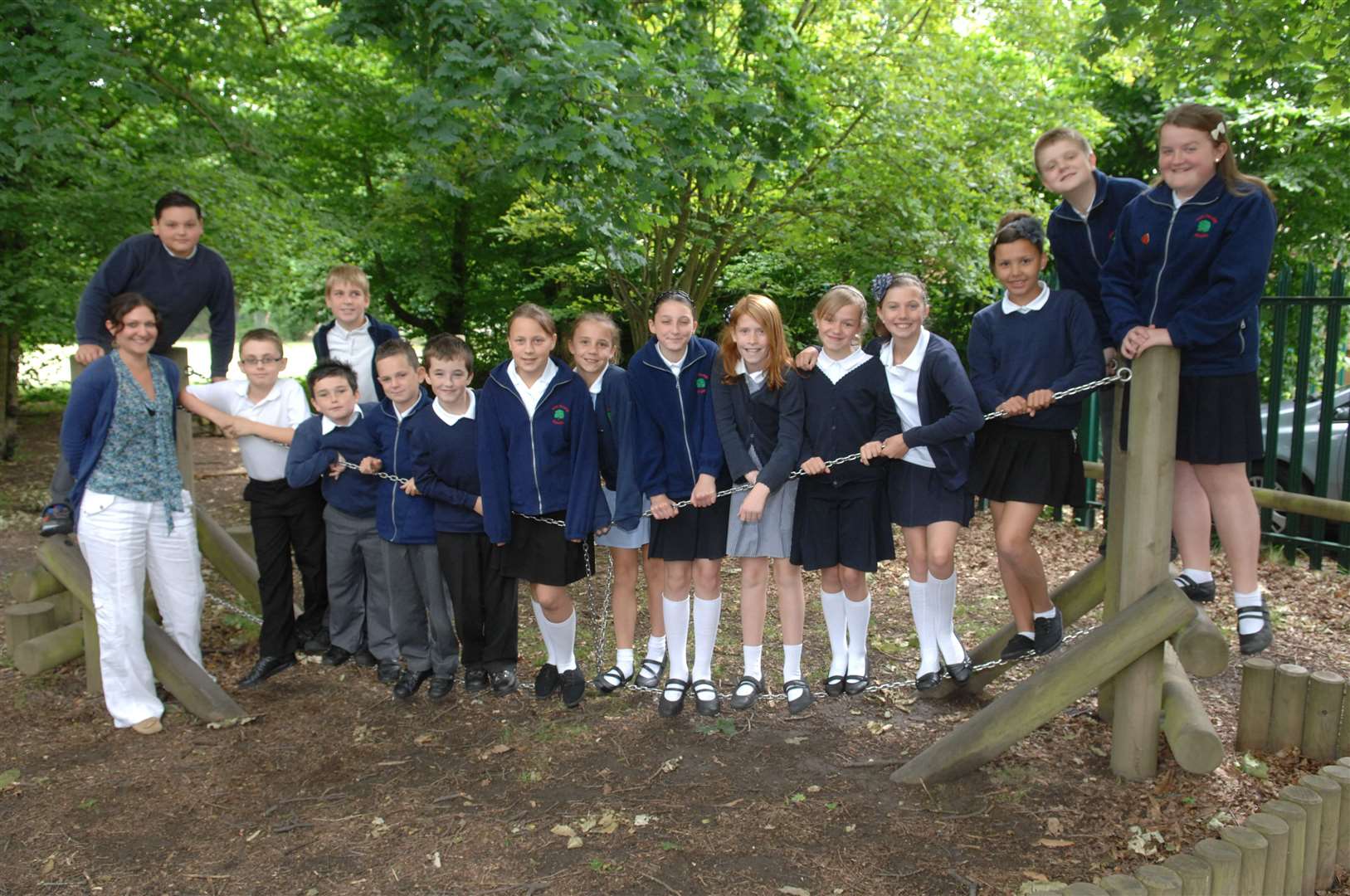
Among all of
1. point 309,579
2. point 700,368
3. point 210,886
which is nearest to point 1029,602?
point 700,368

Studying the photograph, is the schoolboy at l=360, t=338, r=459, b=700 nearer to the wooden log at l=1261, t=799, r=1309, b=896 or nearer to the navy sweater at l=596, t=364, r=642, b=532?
the navy sweater at l=596, t=364, r=642, b=532

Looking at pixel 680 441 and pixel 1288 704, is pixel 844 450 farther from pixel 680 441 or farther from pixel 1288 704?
pixel 1288 704

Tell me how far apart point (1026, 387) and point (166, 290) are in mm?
3914

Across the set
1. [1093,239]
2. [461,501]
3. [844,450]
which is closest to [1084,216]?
[1093,239]

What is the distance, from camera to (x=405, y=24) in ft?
19.0

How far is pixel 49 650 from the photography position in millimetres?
5180

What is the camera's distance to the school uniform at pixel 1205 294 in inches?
131

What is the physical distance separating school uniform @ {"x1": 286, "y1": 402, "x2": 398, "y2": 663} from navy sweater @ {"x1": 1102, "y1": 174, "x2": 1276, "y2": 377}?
3332 mm

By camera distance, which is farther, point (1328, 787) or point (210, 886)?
point (210, 886)

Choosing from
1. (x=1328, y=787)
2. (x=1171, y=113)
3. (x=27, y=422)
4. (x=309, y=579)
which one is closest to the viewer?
(x=1328, y=787)

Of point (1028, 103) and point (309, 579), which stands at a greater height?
point (1028, 103)

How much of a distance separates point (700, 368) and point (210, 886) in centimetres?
259

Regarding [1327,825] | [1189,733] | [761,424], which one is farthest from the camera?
[761,424]

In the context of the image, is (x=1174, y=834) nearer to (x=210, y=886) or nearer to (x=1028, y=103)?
(x=210, y=886)
